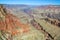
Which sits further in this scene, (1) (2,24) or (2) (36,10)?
(2) (36,10)

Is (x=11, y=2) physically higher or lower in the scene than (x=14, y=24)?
higher

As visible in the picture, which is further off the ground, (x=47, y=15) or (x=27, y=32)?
(x=47, y=15)

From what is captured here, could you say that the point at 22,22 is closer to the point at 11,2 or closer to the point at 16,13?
the point at 16,13

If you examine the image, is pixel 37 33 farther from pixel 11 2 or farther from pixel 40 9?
pixel 11 2

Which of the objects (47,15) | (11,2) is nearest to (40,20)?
(47,15)

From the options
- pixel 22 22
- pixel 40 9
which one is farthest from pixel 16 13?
pixel 40 9

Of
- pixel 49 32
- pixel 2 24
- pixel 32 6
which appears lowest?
pixel 49 32

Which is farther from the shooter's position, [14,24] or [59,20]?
[59,20]
